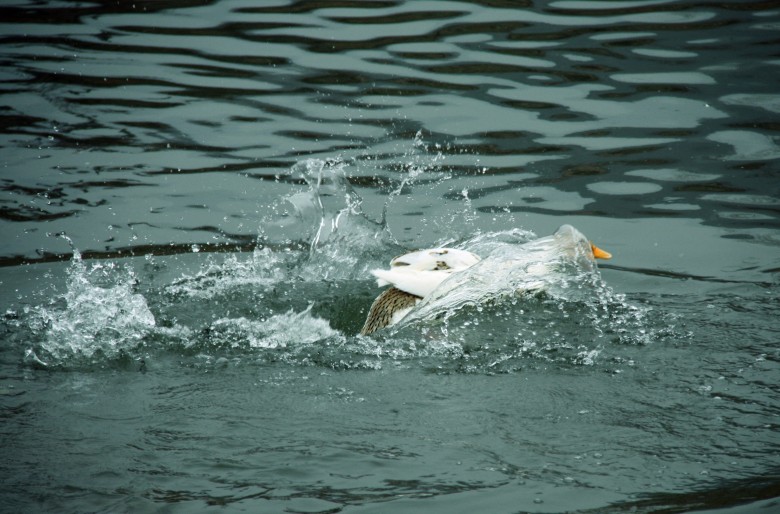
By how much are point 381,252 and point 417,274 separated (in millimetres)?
1157

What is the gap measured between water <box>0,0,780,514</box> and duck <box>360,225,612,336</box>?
0.10 meters

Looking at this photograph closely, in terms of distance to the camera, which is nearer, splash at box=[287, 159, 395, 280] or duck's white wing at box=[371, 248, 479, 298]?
duck's white wing at box=[371, 248, 479, 298]

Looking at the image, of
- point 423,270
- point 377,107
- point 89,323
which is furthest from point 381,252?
point 377,107

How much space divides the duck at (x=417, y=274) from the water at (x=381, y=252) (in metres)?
0.10

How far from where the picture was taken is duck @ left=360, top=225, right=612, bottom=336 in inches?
180

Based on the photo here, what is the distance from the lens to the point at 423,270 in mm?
4680

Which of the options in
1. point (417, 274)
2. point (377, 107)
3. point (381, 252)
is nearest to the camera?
point (417, 274)

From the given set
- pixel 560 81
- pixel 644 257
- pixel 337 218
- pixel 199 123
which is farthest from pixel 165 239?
pixel 560 81

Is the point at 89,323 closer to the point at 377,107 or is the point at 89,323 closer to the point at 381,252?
the point at 381,252

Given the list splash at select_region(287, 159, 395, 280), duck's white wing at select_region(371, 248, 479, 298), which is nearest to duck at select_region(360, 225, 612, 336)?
duck's white wing at select_region(371, 248, 479, 298)

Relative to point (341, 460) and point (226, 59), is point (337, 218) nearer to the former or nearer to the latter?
point (341, 460)

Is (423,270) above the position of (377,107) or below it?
below

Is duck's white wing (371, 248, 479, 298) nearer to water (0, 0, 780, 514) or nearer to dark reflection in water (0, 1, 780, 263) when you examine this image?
water (0, 0, 780, 514)

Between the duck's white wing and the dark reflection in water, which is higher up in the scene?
the dark reflection in water
